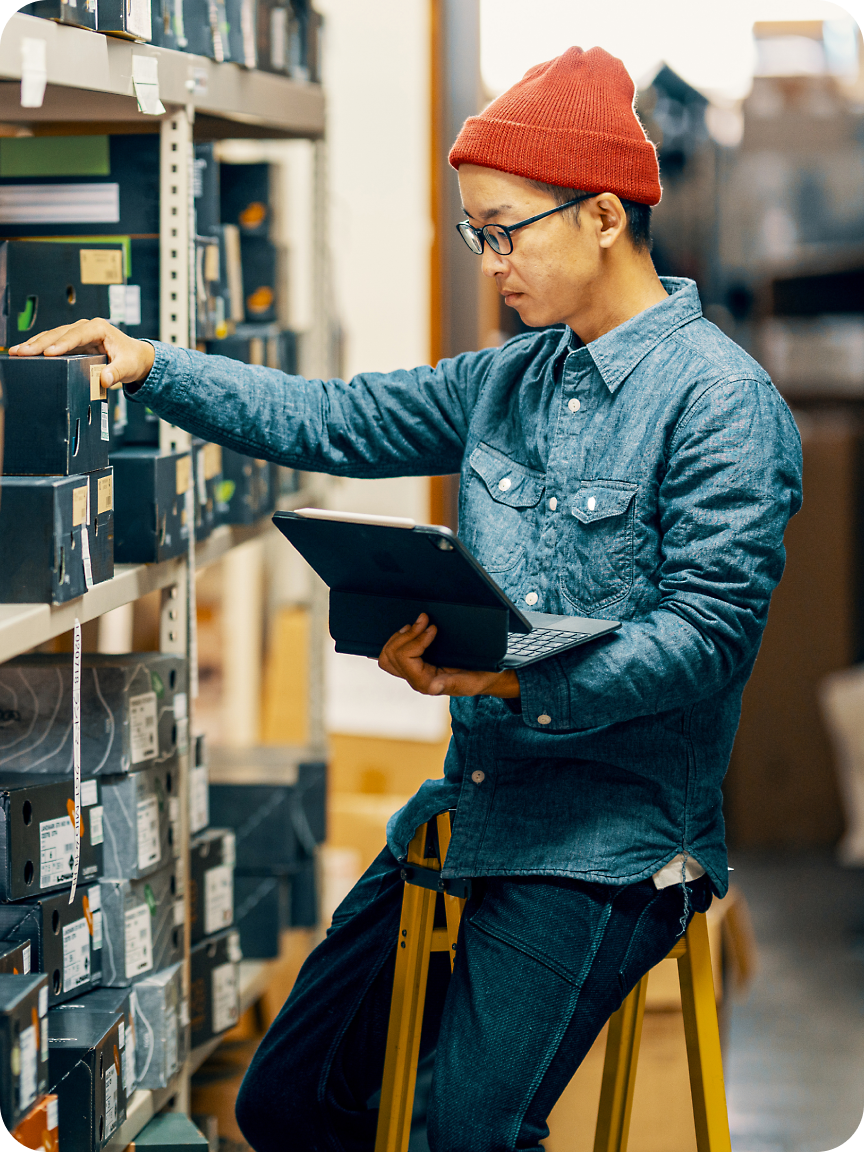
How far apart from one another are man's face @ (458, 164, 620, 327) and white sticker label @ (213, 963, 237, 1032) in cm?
131

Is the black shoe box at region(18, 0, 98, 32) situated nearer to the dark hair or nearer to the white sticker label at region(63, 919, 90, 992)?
the dark hair

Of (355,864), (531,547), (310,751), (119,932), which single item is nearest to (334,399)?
(531,547)

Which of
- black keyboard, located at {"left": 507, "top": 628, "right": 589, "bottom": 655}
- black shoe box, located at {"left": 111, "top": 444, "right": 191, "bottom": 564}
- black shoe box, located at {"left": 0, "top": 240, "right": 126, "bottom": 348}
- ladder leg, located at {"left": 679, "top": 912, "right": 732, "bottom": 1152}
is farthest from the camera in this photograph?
black shoe box, located at {"left": 111, "top": 444, "right": 191, "bottom": 564}

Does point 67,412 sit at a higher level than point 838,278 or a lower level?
lower

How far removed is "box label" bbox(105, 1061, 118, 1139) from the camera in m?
1.80

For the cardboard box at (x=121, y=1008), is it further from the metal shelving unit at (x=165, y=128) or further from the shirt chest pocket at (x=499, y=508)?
the shirt chest pocket at (x=499, y=508)

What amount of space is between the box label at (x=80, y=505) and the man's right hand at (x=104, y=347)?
0.52 ft

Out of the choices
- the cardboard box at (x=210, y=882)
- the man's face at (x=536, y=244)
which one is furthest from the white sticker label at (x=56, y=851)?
the man's face at (x=536, y=244)

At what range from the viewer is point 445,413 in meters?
2.03

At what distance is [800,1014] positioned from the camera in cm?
339

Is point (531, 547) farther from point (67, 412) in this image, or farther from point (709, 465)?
point (67, 412)

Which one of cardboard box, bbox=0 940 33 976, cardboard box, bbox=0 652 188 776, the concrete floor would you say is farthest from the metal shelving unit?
the concrete floor

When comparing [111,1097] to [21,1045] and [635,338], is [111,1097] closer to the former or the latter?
[21,1045]

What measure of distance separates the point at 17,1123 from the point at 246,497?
4.12 feet
